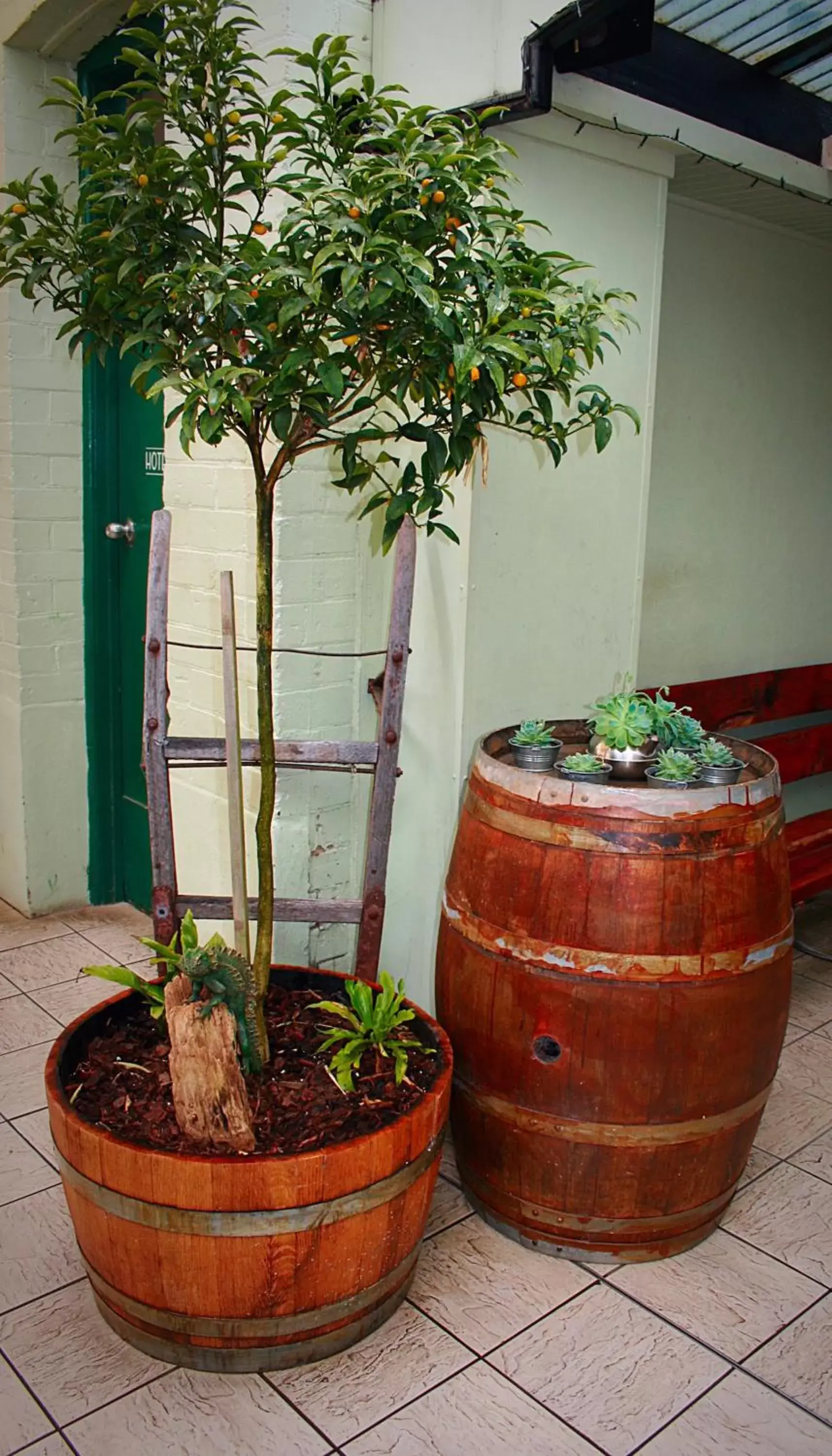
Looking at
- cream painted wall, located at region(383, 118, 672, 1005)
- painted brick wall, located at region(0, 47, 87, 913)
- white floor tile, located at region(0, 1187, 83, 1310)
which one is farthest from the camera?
painted brick wall, located at region(0, 47, 87, 913)

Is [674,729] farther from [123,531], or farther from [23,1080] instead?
[123,531]

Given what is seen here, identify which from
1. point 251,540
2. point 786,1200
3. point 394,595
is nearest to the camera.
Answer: point 394,595

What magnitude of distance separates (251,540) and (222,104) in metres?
1.09

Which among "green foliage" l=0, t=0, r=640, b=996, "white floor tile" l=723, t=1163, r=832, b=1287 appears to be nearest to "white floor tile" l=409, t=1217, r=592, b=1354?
"white floor tile" l=723, t=1163, r=832, b=1287

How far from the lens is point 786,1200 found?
8.40ft

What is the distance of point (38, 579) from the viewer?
3.75 metres

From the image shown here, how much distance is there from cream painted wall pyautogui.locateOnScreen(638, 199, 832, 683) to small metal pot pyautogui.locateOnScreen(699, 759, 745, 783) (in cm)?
168

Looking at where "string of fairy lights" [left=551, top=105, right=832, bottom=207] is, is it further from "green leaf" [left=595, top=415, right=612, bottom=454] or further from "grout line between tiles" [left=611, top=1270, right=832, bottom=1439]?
"grout line between tiles" [left=611, top=1270, right=832, bottom=1439]

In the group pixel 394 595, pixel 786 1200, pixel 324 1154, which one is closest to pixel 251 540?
pixel 394 595

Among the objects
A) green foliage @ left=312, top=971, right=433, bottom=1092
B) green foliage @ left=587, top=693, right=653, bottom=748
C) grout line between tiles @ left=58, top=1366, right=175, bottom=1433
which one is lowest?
grout line between tiles @ left=58, top=1366, right=175, bottom=1433

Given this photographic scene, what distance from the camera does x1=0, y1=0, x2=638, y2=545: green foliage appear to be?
65.4 inches

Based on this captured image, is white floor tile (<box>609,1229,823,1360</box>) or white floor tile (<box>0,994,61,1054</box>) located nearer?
white floor tile (<box>609,1229,823,1360</box>)

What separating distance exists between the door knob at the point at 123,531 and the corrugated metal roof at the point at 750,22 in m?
2.03

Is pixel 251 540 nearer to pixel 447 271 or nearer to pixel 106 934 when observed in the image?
pixel 447 271
